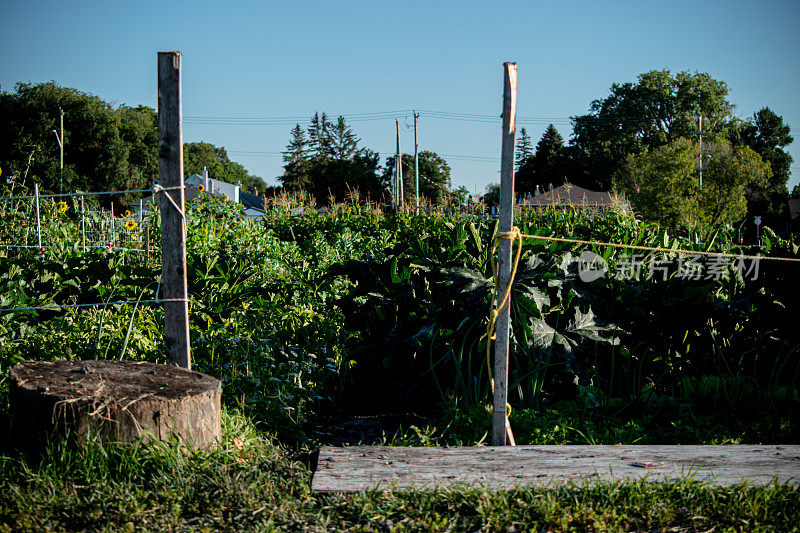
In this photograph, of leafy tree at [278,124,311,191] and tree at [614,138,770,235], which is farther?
leafy tree at [278,124,311,191]

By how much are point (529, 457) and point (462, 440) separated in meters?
0.60

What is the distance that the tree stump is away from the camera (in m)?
2.81

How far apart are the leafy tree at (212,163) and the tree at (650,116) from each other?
40.9 m

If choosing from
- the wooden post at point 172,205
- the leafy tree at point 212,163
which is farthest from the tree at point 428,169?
the wooden post at point 172,205

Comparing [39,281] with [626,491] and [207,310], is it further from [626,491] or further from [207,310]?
[626,491]

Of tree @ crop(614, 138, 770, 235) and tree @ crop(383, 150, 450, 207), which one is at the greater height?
tree @ crop(383, 150, 450, 207)

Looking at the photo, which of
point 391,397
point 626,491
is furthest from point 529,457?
point 391,397

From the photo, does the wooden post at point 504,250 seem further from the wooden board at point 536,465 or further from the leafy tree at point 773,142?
the leafy tree at point 773,142

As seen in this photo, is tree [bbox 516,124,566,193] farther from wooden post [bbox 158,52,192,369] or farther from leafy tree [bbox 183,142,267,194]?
wooden post [bbox 158,52,192,369]

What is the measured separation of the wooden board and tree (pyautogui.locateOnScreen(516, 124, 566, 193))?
219ft

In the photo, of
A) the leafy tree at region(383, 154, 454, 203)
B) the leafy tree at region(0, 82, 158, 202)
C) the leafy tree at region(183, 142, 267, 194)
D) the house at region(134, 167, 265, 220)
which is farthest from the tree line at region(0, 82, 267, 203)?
the leafy tree at region(383, 154, 454, 203)

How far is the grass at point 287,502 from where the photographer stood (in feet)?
7.97

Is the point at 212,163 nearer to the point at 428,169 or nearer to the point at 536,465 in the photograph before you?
the point at 428,169

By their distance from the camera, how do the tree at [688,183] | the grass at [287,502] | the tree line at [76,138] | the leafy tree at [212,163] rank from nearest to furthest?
the grass at [287,502] < the tree at [688,183] < the tree line at [76,138] < the leafy tree at [212,163]
